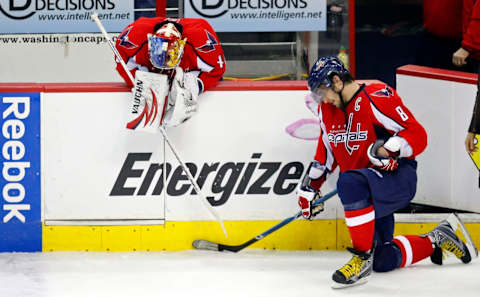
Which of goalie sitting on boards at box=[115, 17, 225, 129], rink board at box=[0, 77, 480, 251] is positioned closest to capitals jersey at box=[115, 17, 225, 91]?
goalie sitting on boards at box=[115, 17, 225, 129]

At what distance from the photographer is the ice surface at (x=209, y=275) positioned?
456cm

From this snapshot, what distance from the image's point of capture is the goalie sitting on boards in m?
5.09

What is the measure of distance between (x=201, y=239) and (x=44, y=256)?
728 mm

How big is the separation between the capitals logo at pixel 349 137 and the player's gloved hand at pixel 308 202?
241 millimetres

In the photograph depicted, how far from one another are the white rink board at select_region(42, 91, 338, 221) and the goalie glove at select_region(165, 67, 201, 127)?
77 millimetres


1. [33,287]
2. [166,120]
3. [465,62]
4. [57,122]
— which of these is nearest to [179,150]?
[166,120]

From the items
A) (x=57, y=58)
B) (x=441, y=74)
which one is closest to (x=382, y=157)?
(x=441, y=74)

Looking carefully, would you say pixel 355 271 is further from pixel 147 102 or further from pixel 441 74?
pixel 147 102

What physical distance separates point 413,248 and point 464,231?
28cm

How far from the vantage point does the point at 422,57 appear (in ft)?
21.7

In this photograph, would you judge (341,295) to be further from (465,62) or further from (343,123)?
(465,62)

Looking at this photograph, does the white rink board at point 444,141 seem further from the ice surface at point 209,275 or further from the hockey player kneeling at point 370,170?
the ice surface at point 209,275

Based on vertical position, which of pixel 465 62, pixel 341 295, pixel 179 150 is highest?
pixel 465 62

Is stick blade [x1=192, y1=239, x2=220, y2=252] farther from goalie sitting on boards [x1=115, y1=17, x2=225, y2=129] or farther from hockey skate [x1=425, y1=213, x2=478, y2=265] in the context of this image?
hockey skate [x1=425, y1=213, x2=478, y2=265]
